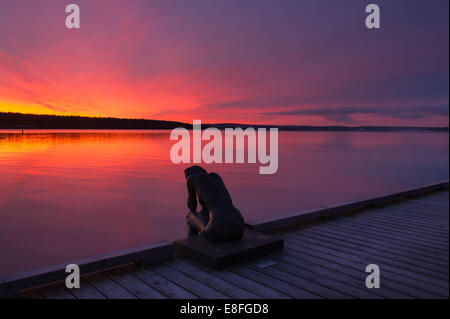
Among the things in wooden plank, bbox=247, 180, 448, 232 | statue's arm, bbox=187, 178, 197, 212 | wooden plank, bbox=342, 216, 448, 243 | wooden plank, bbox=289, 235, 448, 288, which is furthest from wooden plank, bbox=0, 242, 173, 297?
wooden plank, bbox=342, 216, 448, 243

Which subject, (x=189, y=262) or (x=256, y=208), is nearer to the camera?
(x=189, y=262)

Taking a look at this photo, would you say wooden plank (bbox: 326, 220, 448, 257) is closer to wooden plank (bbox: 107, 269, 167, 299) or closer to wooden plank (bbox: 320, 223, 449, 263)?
wooden plank (bbox: 320, 223, 449, 263)

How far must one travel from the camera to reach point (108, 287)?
4.06 m

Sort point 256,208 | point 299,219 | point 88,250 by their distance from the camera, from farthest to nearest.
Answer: point 256,208 → point 88,250 → point 299,219

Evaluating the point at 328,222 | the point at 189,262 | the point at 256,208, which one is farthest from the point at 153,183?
the point at 189,262

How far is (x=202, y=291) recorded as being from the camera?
4.03 m

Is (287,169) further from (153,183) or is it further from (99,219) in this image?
(99,219)

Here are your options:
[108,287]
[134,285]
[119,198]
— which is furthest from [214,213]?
[119,198]

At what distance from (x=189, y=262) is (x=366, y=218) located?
4734 millimetres

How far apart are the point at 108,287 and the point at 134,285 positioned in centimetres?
31

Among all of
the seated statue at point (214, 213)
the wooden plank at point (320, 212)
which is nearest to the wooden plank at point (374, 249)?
the wooden plank at point (320, 212)

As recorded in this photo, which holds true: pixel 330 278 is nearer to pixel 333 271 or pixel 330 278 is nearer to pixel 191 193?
pixel 333 271

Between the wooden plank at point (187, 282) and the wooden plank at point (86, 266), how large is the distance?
0.20 metres
